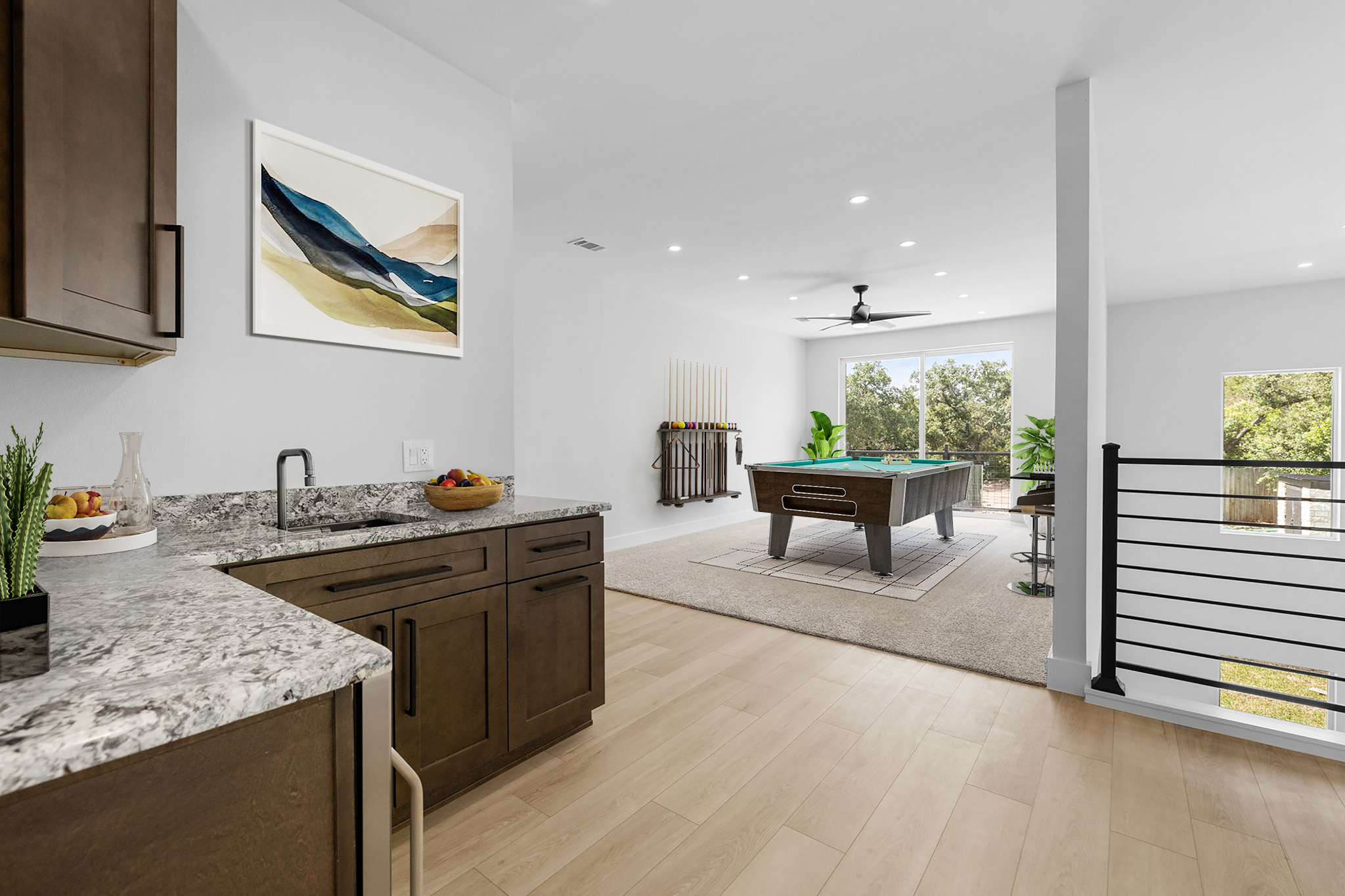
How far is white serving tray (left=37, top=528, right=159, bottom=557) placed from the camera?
4.21 ft

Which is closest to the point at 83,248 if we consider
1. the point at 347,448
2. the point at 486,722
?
the point at 347,448

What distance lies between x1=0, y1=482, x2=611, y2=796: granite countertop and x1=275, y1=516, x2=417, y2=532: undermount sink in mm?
516

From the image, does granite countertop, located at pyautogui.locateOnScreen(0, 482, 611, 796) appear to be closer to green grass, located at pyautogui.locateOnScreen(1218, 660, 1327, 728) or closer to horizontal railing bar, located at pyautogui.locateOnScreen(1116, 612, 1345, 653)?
horizontal railing bar, located at pyautogui.locateOnScreen(1116, 612, 1345, 653)

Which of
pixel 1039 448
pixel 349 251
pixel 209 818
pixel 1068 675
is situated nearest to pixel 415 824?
pixel 209 818

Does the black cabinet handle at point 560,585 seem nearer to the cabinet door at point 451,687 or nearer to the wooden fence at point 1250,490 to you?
the cabinet door at point 451,687

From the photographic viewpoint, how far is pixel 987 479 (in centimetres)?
773

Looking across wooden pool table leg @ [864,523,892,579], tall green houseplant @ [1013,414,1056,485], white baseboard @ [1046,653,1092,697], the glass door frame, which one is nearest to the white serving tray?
white baseboard @ [1046,653,1092,697]

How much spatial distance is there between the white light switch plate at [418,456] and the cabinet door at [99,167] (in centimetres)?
81

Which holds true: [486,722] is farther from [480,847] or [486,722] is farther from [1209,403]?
[1209,403]

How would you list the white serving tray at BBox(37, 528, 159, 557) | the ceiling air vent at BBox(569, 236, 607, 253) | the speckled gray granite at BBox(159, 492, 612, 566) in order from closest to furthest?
the white serving tray at BBox(37, 528, 159, 557) → the speckled gray granite at BBox(159, 492, 612, 566) → the ceiling air vent at BBox(569, 236, 607, 253)

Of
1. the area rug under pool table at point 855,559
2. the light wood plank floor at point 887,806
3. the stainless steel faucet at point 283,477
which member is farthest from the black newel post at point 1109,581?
the stainless steel faucet at point 283,477

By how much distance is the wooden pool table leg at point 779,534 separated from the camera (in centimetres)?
520

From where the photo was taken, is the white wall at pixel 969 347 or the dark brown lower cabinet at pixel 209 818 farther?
the white wall at pixel 969 347

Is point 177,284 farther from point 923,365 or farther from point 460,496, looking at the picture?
point 923,365
